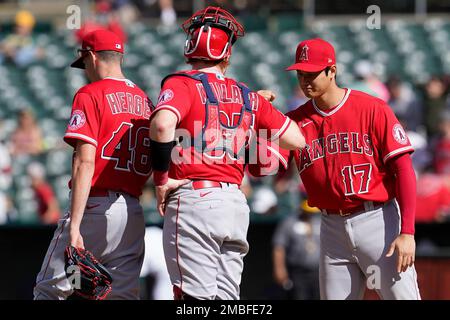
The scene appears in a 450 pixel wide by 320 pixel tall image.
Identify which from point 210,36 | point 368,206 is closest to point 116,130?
point 210,36

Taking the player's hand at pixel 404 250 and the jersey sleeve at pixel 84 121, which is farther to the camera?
the player's hand at pixel 404 250

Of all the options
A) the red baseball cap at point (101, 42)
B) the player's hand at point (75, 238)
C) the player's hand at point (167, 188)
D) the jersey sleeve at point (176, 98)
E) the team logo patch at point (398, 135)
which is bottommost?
the player's hand at point (75, 238)

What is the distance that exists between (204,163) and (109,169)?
62 centimetres

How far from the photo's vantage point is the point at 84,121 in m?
4.93

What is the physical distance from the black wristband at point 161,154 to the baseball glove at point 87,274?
0.61 m

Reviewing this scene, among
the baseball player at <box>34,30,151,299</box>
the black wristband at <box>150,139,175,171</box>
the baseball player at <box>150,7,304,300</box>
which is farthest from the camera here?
the baseball player at <box>34,30,151,299</box>

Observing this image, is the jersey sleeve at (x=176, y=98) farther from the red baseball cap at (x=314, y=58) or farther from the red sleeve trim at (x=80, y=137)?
the red baseball cap at (x=314, y=58)

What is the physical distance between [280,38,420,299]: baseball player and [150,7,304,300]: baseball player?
1.60 ft

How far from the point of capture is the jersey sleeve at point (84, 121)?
192 inches

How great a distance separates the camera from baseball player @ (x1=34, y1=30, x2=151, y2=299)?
196 inches

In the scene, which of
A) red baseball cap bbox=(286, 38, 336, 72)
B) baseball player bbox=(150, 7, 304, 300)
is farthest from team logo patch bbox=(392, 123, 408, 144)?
baseball player bbox=(150, 7, 304, 300)

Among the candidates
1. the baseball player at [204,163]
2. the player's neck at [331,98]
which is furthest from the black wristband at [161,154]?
the player's neck at [331,98]

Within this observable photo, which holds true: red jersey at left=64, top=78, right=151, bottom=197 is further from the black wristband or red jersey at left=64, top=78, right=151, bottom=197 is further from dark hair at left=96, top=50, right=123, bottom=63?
the black wristband
